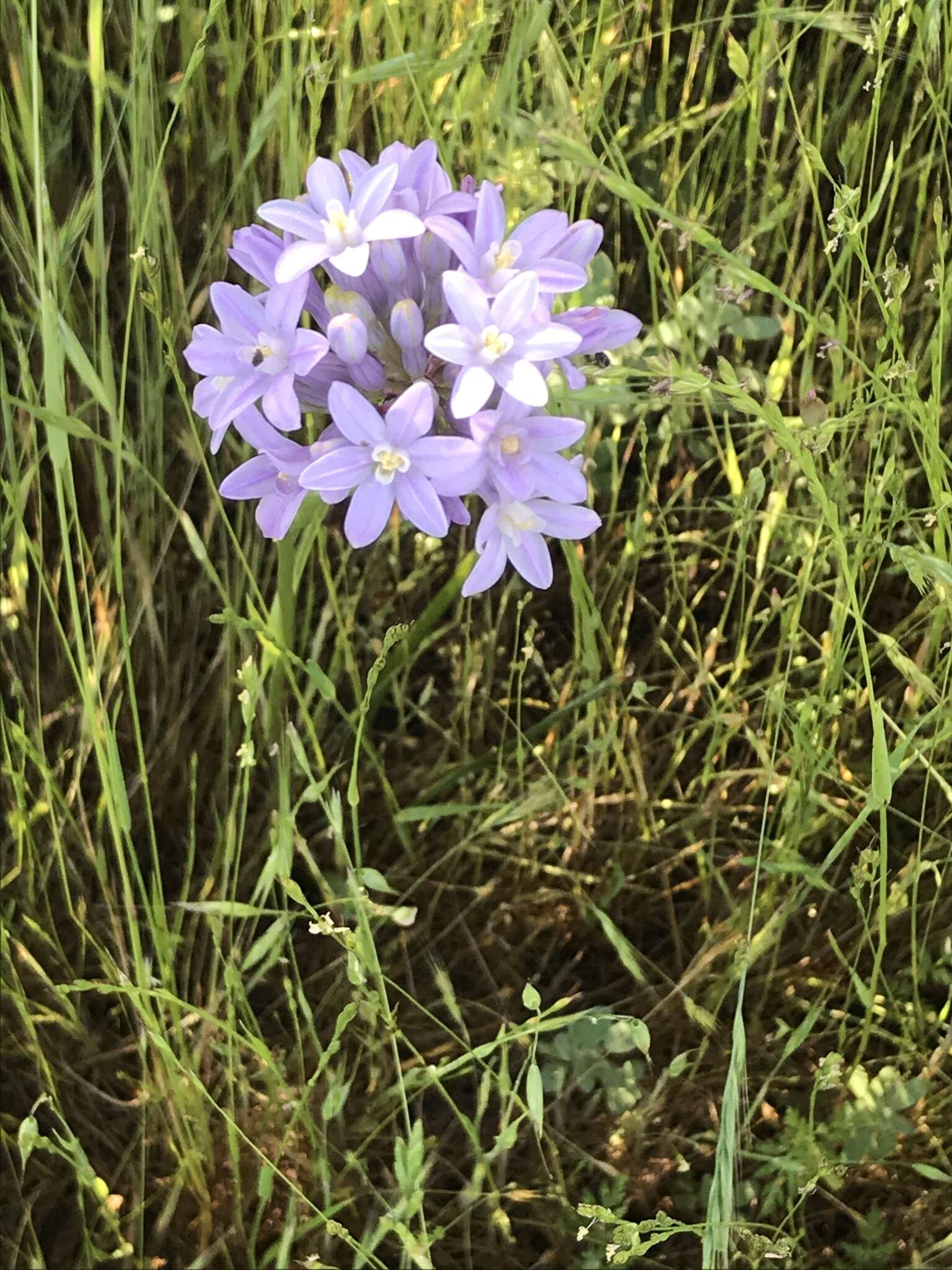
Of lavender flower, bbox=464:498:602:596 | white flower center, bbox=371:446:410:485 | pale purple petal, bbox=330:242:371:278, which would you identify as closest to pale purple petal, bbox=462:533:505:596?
lavender flower, bbox=464:498:602:596

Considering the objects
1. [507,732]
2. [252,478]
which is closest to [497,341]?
[252,478]

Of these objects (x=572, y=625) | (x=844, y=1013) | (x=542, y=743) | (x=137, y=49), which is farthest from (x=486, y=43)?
(x=844, y=1013)

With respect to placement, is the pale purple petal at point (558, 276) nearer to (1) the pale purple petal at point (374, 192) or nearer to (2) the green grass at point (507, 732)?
(1) the pale purple petal at point (374, 192)

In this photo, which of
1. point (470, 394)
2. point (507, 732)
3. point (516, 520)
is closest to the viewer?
point (470, 394)

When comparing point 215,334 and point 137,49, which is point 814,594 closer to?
point 215,334

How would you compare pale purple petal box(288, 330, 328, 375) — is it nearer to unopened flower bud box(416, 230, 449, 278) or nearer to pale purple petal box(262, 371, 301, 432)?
pale purple petal box(262, 371, 301, 432)

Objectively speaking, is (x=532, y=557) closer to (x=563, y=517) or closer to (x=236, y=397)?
(x=563, y=517)

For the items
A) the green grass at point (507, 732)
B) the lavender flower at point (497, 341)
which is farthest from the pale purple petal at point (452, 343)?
the green grass at point (507, 732)
